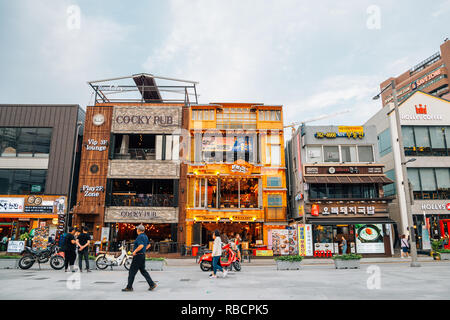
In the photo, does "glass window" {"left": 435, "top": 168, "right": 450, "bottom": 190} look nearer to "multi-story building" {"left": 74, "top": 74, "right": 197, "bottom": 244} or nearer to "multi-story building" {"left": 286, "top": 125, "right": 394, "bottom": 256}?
"multi-story building" {"left": 286, "top": 125, "right": 394, "bottom": 256}

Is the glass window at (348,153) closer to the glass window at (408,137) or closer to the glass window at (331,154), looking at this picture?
the glass window at (331,154)

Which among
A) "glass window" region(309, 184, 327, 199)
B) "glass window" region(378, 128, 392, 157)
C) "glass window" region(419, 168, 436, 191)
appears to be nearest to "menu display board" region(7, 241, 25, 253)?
"glass window" region(309, 184, 327, 199)

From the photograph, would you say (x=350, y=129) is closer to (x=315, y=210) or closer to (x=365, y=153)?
(x=365, y=153)

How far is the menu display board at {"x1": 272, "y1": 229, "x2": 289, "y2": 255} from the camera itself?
27219 millimetres

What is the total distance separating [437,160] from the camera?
29578 mm

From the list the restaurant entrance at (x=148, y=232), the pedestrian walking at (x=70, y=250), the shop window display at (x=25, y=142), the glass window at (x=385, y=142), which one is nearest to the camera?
the pedestrian walking at (x=70, y=250)

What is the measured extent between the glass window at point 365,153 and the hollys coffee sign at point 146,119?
17834 millimetres

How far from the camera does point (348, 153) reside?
29.6 meters

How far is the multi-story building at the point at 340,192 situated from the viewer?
1058 inches

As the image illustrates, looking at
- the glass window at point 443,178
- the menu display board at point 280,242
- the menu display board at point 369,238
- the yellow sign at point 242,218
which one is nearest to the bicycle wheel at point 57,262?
the yellow sign at point 242,218

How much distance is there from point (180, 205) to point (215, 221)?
3645 millimetres
